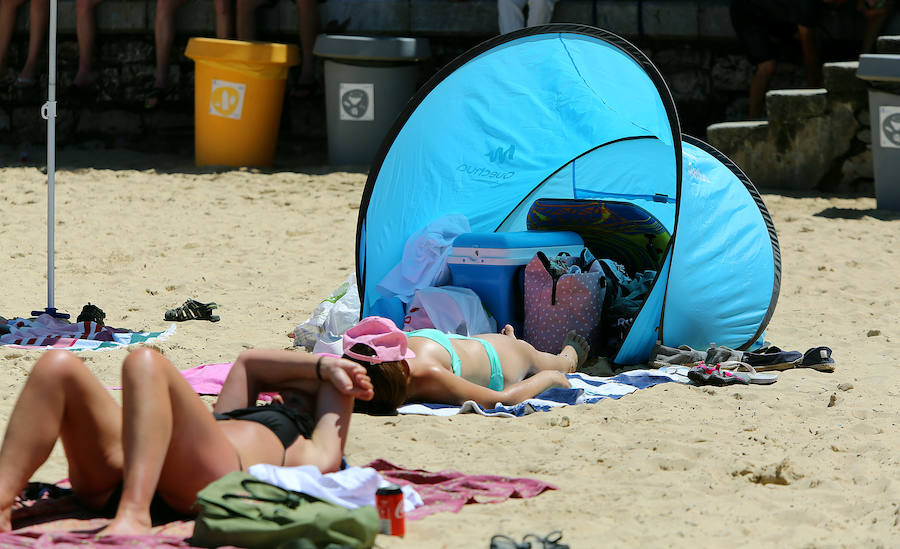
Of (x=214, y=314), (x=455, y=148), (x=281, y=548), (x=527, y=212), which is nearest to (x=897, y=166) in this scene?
(x=527, y=212)

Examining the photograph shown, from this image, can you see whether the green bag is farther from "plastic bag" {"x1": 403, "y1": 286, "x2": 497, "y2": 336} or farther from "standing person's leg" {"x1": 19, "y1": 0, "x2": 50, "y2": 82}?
"standing person's leg" {"x1": 19, "y1": 0, "x2": 50, "y2": 82}

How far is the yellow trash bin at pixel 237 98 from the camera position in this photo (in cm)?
870

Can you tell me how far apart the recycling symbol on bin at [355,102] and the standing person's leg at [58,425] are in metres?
6.23

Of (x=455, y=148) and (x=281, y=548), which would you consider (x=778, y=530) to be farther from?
(x=455, y=148)

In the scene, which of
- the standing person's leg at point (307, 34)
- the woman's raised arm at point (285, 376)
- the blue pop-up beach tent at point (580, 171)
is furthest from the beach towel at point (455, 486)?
the standing person's leg at point (307, 34)

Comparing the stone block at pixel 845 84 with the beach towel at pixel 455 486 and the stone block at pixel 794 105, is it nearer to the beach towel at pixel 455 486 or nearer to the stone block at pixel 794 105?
the stone block at pixel 794 105

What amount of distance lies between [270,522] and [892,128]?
6.04 metres

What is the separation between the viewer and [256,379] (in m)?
3.25

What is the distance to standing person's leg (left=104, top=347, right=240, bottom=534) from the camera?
2.64 meters

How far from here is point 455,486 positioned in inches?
127

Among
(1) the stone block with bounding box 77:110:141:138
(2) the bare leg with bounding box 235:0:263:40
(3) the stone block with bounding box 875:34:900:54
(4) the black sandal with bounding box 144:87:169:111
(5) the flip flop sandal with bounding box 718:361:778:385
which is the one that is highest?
(2) the bare leg with bounding box 235:0:263:40

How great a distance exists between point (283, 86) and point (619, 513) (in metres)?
6.67

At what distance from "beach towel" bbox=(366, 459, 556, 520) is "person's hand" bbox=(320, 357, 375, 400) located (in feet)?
1.03

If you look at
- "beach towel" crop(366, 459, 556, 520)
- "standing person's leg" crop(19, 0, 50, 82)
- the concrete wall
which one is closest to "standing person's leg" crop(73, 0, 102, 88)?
the concrete wall
